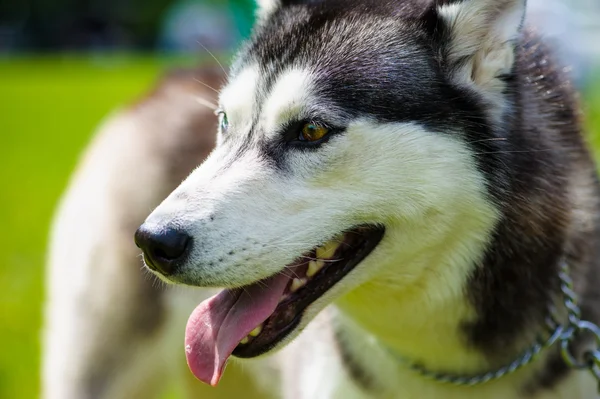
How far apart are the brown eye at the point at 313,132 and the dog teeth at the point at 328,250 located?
31cm

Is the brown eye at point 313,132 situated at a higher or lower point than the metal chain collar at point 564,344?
higher

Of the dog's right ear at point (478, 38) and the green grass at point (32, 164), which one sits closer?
the dog's right ear at point (478, 38)

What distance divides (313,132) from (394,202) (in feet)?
1.00

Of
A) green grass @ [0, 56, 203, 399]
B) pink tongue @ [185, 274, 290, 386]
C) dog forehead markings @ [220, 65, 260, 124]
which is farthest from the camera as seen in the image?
green grass @ [0, 56, 203, 399]

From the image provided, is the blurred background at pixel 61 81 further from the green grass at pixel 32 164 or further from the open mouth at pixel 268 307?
the open mouth at pixel 268 307

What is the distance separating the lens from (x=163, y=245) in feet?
7.27

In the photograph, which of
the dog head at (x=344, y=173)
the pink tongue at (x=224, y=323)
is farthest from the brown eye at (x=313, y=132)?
the pink tongue at (x=224, y=323)

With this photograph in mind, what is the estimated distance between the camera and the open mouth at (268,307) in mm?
2430

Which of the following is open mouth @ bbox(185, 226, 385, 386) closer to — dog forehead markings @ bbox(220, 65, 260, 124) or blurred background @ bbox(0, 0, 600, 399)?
dog forehead markings @ bbox(220, 65, 260, 124)

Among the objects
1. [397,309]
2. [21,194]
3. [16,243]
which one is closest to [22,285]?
[16,243]

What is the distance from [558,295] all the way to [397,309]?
1.72 feet

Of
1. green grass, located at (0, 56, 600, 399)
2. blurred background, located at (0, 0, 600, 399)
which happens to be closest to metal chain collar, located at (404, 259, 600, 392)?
blurred background, located at (0, 0, 600, 399)

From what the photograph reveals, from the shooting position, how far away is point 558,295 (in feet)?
8.82

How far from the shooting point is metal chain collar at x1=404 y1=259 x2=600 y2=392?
262 centimetres
